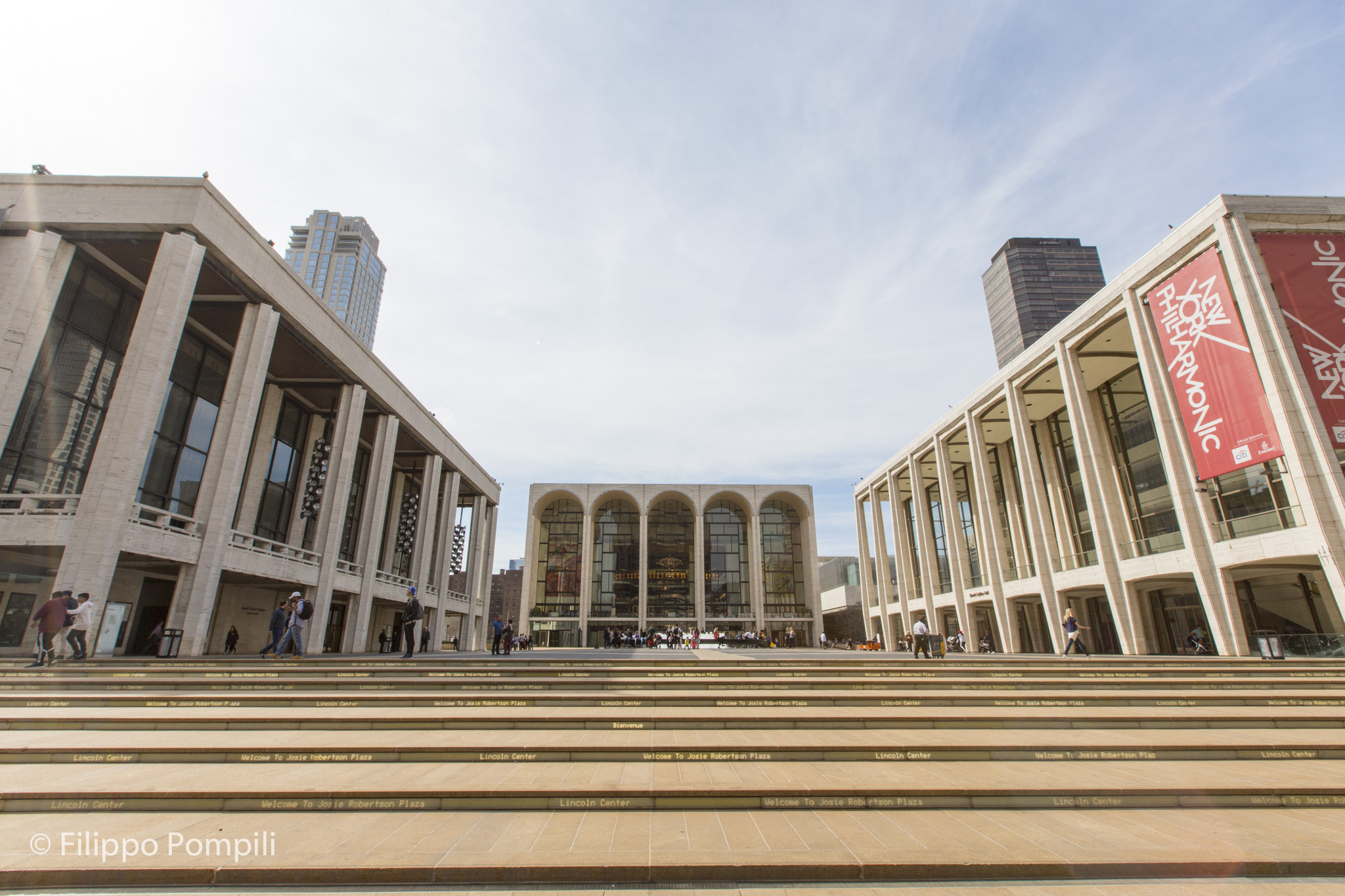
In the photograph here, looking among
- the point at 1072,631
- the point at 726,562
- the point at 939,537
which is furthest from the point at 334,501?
the point at 726,562

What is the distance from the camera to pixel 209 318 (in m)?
20.1

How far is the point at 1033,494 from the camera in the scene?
27922 millimetres

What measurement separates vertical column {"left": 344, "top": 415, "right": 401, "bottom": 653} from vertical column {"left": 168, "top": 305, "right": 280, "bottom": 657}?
796 cm

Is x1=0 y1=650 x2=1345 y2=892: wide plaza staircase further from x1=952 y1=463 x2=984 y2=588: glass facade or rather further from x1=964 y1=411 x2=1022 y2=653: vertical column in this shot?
x1=952 y1=463 x2=984 y2=588: glass facade

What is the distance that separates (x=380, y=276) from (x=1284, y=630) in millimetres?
158539

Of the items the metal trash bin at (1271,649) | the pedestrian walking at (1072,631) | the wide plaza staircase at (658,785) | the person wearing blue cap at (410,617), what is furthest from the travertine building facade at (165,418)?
the metal trash bin at (1271,649)

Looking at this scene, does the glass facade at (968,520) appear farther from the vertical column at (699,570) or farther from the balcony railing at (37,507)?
the balcony railing at (37,507)

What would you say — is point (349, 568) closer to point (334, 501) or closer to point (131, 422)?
point (334, 501)

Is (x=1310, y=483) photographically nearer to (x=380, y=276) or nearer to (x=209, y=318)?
(x=209, y=318)

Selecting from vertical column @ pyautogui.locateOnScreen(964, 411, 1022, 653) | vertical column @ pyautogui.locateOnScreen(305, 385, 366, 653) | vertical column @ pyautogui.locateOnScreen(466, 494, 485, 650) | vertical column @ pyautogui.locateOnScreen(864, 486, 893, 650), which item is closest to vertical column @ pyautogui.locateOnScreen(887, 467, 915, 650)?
vertical column @ pyautogui.locateOnScreen(864, 486, 893, 650)

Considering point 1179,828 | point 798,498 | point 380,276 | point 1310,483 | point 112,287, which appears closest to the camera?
point 1179,828

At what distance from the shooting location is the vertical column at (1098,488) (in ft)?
76.0

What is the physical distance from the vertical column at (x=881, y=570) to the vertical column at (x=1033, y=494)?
55.0 ft

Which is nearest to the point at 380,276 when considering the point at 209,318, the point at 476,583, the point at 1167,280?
the point at 476,583
